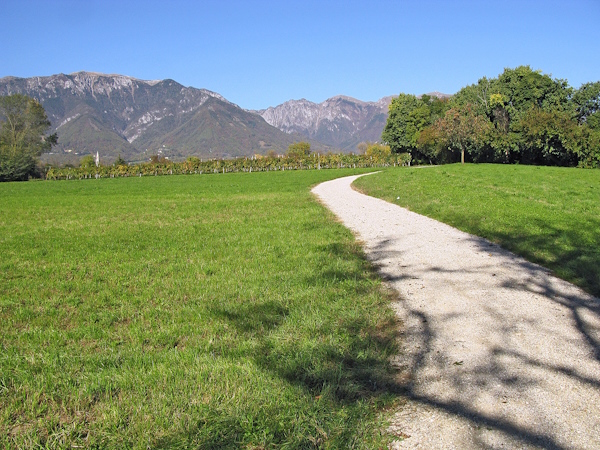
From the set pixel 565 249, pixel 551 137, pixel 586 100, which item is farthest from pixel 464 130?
pixel 565 249

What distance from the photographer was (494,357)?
3.52 m

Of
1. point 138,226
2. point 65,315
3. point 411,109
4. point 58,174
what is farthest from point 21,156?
point 65,315

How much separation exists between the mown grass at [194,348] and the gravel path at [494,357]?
275 millimetres

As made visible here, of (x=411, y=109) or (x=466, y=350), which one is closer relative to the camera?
(x=466, y=350)

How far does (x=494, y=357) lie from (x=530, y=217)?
8518 millimetres

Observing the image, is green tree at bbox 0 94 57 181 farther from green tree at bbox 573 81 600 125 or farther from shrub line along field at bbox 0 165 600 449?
green tree at bbox 573 81 600 125

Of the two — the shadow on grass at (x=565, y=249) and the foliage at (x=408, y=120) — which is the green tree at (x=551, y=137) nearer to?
the foliage at (x=408, y=120)

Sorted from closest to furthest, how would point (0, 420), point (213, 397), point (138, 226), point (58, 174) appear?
1. point (0, 420)
2. point (213, 397)
3. point (138, 226)
4. point (58, 174)

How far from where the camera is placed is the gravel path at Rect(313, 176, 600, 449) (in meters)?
2.62

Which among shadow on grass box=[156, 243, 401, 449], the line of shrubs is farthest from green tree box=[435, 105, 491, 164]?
shadow on grass box=[156, 243, 401, 449]

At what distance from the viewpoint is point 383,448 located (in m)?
2.53

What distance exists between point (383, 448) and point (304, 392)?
0.72 metres

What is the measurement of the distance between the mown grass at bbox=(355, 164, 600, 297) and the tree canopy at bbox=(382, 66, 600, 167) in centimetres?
3417

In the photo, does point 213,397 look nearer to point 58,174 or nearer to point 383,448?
point 383,448
